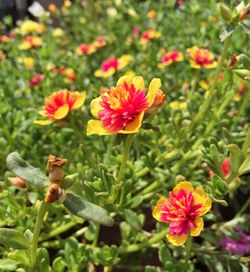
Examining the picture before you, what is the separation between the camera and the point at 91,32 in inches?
78.9

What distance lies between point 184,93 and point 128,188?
0.57 meters

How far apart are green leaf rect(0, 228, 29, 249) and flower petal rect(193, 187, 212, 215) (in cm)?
24

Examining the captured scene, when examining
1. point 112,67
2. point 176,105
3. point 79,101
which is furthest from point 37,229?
point 112,67

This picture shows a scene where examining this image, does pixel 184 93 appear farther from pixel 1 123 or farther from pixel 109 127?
pixel 109 127

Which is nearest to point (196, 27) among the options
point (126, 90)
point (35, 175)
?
point (126, 90)

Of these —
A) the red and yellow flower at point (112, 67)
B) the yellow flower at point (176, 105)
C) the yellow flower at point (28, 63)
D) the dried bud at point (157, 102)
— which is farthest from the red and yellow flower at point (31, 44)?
the dried bud at point (157, 102)

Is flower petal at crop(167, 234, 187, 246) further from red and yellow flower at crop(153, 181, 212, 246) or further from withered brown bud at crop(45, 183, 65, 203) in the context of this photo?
withered brown bud at crop(45, 183, 65, 203)

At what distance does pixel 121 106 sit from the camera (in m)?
0.67

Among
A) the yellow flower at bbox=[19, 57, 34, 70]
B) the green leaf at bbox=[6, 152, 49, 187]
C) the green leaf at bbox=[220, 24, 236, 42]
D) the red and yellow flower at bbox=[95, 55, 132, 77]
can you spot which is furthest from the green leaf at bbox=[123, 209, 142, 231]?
the yellow flower at bbox=[19, 57, 34, 70]

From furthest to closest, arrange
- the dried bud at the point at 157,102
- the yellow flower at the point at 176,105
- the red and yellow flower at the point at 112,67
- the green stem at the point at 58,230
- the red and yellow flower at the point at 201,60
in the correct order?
the red and yellow flower at the point at 112,67, the red and yellow flower at the point at 201,60, the yellow flower at the point at 176,105, the green stem at the point at 58,230, the dried bud at the point at 157,102

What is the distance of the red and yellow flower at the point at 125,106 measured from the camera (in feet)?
2.17

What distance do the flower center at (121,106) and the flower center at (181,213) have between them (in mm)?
128

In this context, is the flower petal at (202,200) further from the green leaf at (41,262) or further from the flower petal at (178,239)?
the green leaf at (41,262)

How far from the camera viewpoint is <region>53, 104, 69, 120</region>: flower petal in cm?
83
